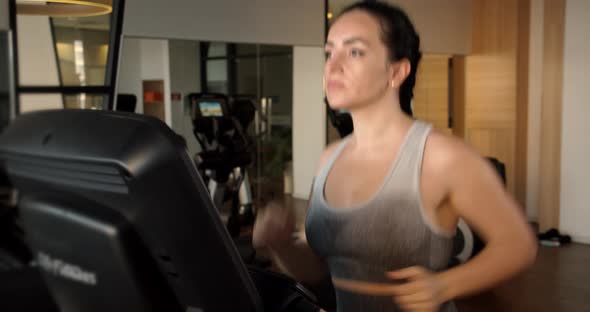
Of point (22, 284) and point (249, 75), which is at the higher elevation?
point (249, 75)

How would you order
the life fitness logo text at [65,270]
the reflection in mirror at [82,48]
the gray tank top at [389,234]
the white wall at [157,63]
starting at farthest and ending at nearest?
1. the white wall at [157,63]
2. the reflection in mirror at [82,48]
3. the gray tank top at [389,234]
4. the life fitness logo text at [65,270]

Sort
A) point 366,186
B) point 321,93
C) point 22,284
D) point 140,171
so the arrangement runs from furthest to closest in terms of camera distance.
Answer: point 321,93, point 22,284, point 366,186, point 140,171

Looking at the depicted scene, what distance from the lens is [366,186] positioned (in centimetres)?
122

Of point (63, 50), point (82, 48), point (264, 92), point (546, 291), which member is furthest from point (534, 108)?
point (63, 50)

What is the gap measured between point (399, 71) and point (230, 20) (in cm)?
446

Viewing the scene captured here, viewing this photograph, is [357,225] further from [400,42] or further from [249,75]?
[249,75]

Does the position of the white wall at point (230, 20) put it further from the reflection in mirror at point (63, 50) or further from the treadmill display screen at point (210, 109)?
the treadmill display screen at point (210, 109)

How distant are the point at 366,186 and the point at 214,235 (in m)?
0.54

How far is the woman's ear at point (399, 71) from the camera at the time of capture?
3.94 feet

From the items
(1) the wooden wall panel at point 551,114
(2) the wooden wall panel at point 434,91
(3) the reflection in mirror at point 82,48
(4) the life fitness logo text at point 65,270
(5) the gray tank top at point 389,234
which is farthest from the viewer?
(2) the wooden wall panel at point 434,91

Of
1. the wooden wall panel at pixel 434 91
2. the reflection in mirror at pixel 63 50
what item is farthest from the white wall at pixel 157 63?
the reflection in mirror at pixel 63 50

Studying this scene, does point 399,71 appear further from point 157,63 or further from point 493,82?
point 157,63

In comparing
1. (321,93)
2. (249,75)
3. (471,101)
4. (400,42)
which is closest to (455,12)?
(471,101)

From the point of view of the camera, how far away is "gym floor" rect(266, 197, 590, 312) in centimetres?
425
